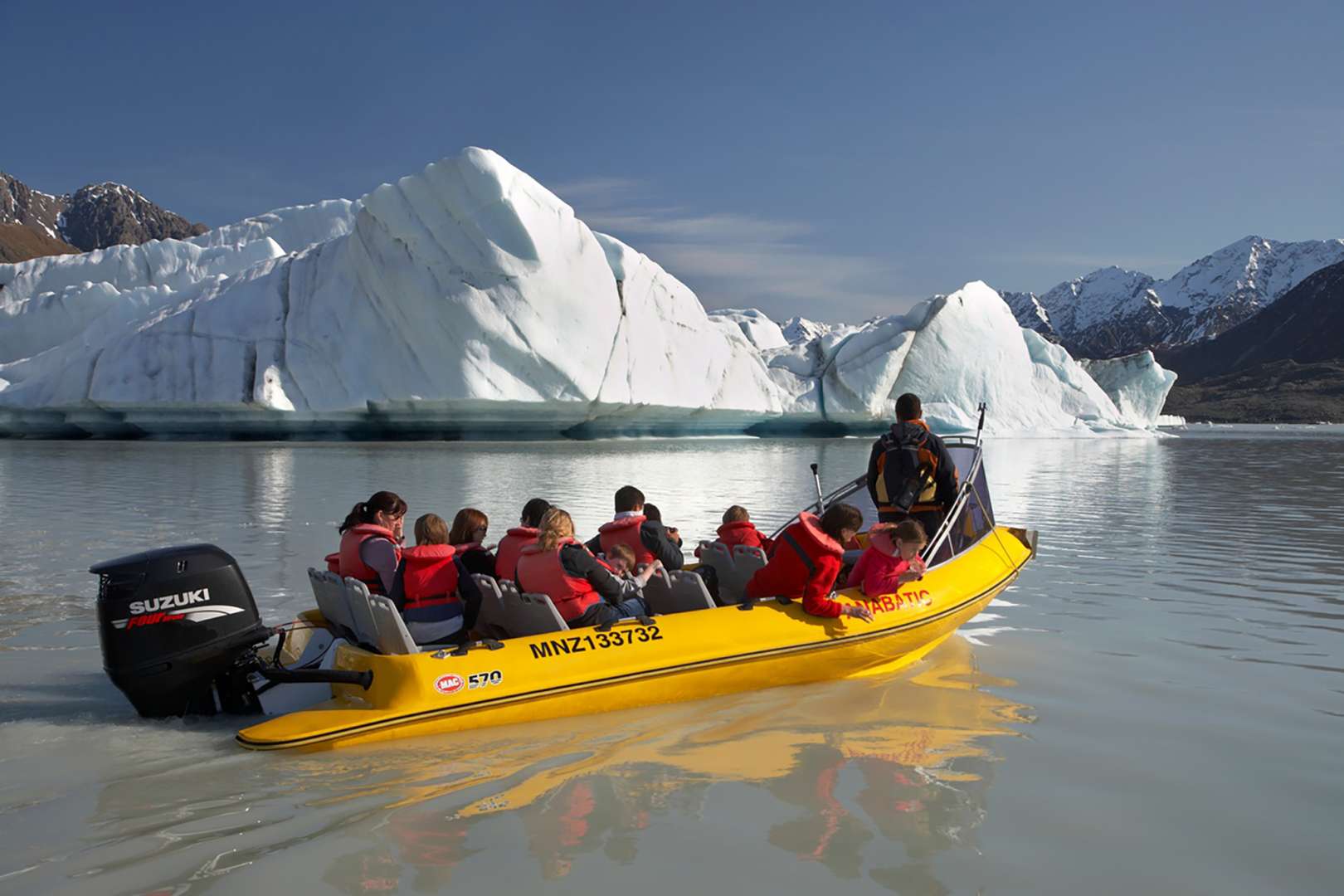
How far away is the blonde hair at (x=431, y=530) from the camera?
470cm

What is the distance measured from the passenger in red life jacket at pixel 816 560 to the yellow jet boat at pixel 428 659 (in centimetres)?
9

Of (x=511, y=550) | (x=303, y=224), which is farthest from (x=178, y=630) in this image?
(x=303, y=224)

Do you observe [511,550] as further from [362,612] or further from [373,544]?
[362,612]

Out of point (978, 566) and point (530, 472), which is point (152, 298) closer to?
point (530, 472)

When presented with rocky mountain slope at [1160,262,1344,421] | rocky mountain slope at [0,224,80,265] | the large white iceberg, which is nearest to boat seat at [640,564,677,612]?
the large white iceberg

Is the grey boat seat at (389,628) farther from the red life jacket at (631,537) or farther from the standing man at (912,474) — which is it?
the standing man at (912,474)

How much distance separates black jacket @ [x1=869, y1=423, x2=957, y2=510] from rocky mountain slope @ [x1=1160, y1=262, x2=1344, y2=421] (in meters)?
121

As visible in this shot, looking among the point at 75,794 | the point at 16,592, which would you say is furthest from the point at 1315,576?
the point at 16,592

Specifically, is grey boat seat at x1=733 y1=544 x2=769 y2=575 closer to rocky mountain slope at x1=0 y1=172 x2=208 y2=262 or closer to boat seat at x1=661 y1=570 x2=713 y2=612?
boat seat at x1=661 y1=570 x2=713 y2=612

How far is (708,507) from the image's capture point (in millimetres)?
13289

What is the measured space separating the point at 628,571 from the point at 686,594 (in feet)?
1.22

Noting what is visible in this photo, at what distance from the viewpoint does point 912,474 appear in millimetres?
6160

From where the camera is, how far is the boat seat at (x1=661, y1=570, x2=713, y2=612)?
5379mm

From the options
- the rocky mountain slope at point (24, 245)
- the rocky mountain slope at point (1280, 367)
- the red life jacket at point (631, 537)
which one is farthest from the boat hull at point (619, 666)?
the rocky mountain slope at point (24, 245)
